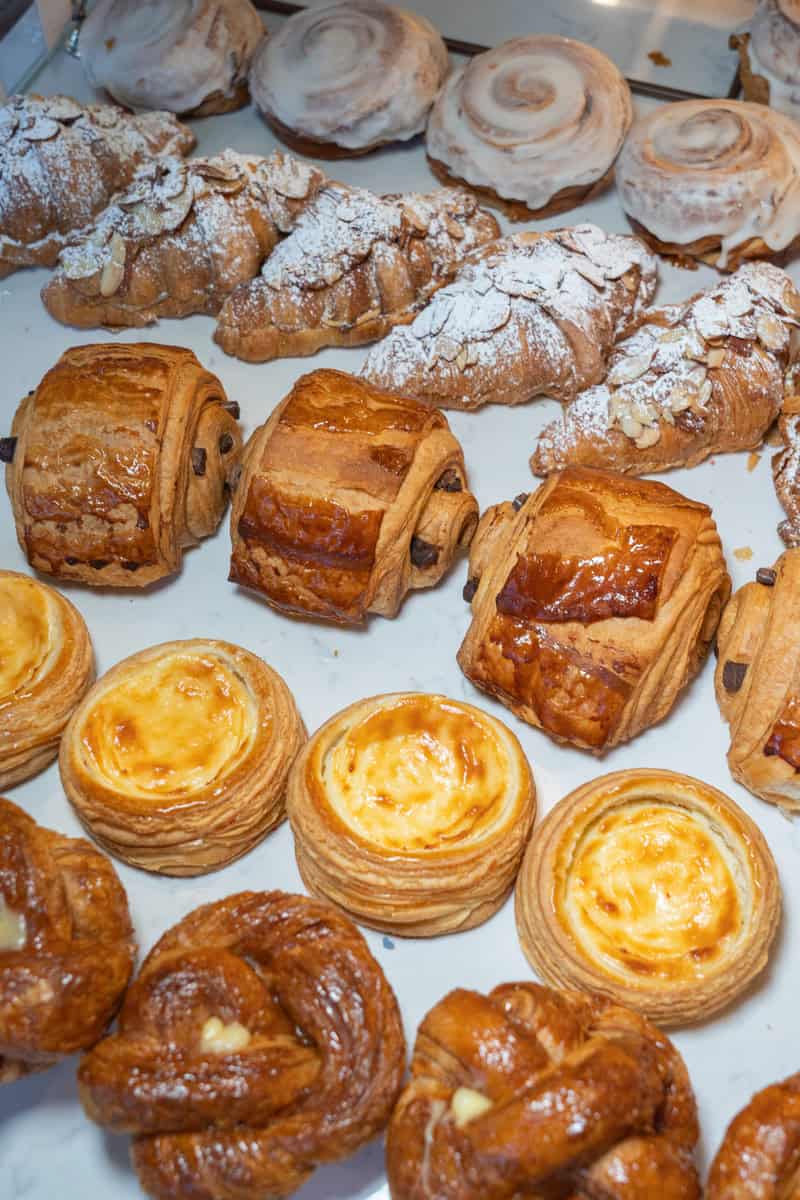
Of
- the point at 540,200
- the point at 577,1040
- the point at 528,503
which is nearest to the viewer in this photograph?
the point at 577,1040

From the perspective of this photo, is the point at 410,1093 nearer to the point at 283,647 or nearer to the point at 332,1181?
the point at 332,1181

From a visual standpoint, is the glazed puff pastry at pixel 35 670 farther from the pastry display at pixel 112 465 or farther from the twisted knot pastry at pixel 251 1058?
the twisted knot pastry at pixel 251 1058

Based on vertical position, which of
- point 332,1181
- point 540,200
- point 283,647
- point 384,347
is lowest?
point 332,1181

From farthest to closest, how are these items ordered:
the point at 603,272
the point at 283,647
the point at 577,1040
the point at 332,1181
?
the point at 603,272
the point at 283,647
the point at 332,1181
the point at 577,1040

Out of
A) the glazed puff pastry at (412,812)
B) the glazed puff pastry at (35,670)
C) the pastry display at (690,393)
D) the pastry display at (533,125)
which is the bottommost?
the glazed puff pastry at (35,670)

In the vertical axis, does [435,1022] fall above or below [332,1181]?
above

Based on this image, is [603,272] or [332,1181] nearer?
[332,1181]

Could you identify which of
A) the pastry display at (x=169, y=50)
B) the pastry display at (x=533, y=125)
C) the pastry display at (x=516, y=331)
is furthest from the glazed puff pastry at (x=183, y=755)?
the pastry display at (x=169, y=50)

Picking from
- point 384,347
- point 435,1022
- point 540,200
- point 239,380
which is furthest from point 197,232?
point 435,1022
